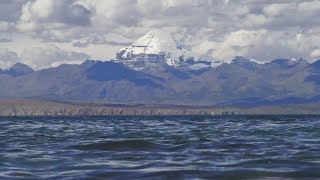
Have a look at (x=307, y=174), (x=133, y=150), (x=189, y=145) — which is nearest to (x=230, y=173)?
(x=307, y=174)

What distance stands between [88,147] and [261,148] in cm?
1325

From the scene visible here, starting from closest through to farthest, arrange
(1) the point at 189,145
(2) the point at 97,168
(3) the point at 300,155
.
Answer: (2) the point at 97,168, (3) the point at 300,155, (1) the point at 189,145

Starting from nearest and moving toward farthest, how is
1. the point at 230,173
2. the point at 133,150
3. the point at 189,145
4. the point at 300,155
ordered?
the point at 230,173 → the point at 300,155 → the point at 133,150 → the point at 189,145

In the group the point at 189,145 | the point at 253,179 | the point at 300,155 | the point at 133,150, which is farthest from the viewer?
the point at 189,145

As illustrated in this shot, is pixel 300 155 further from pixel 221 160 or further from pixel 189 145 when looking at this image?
pixel 189 145

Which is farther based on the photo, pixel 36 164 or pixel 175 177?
pixel 36 164

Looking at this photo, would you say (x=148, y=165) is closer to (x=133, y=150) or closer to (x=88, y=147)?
(x=133, y=150)

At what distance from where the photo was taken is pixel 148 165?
37.2 meters

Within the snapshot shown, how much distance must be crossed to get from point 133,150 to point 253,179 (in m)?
19.5

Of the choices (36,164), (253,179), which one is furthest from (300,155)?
(36,164)

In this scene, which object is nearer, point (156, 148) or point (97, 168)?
point (97, 168)

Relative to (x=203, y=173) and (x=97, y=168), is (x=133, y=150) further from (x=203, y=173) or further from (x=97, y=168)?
(x=203, y=173)

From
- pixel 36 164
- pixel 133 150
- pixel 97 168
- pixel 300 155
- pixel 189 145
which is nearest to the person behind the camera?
pixel 97 168

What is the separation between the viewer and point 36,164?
1507 inches
